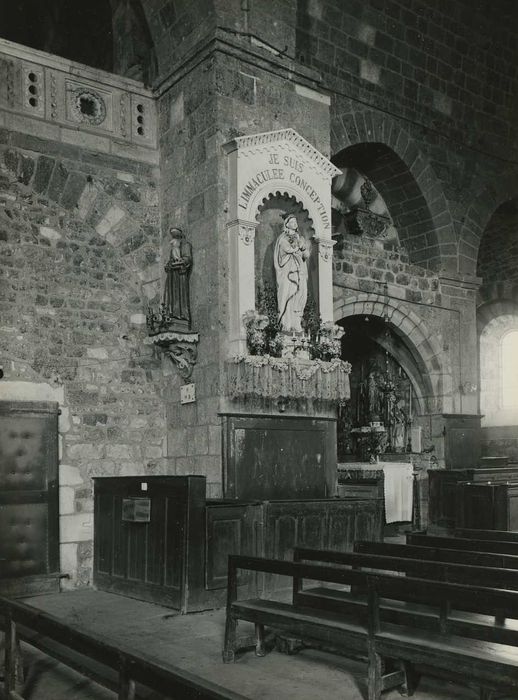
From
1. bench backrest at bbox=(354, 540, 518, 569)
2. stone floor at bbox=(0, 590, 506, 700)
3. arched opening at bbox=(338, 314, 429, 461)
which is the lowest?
stone floor at bbox=(0, 590, 506, 700)

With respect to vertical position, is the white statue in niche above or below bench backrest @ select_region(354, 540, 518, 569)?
above

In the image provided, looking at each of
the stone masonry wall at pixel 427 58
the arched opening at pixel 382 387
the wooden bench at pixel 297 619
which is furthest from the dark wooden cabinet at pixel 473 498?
the wooden bench at pixel 297 619

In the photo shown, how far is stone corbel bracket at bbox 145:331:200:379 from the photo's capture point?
7.68 meters

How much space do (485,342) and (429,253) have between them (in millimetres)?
3632

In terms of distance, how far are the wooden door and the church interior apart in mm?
23

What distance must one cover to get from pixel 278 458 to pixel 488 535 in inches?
112

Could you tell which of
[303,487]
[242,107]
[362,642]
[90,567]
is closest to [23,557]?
[90,567]

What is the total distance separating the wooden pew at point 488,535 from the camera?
5.13 m

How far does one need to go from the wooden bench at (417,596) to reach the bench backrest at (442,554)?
31cm

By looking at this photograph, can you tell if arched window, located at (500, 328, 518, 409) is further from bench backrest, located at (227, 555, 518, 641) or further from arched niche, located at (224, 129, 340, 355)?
bench backrest, located at (227, 555, 518, 641)

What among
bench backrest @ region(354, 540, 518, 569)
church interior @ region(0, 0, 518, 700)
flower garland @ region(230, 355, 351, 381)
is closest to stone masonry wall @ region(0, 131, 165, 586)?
church interior @ region(0, 0, 518, 700)

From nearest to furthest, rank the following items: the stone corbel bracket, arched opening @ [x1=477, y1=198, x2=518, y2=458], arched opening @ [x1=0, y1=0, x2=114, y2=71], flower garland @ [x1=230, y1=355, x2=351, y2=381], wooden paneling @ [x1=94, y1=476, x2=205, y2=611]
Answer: wooden paneling @ [x1=94, y1=476, x2=205, y2=611] < flower garland @ [x1=230, y1=355, x2=351, y2=381] < the stone corbel bracket < arched opening @ [x1=0, y1=0, x2=114, y2=71] < arched opening @ [x1=477, y1=198, x2=518, y2=458]

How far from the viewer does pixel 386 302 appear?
10781 mm

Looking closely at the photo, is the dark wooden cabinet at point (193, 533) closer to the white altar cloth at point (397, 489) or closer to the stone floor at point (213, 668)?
the stone floor at point (213, 668)
